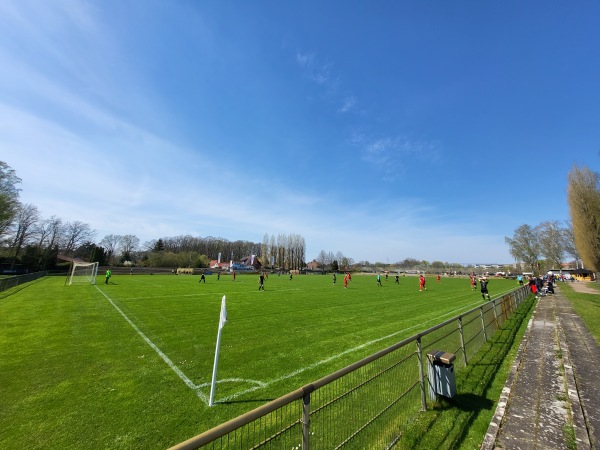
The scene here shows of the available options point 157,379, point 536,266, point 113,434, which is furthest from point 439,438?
point 536,266

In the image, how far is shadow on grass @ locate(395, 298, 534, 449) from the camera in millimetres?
3892

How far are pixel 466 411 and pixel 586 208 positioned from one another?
2301 cm

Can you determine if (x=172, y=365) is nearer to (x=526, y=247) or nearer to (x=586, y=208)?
(x=586, y=208)

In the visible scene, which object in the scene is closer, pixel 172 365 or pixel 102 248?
pixel 172 365

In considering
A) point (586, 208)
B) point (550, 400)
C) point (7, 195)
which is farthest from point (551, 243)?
point (7, 195)

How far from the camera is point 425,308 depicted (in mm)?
16891

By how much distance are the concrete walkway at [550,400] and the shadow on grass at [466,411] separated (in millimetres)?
190

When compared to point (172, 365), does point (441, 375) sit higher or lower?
higher

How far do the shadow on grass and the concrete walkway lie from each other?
0.19m

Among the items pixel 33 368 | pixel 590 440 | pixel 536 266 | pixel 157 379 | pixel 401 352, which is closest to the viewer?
pixel 590 440

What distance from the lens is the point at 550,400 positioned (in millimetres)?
4996

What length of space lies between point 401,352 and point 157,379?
5.22 m

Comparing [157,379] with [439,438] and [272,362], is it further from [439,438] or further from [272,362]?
[439,438]

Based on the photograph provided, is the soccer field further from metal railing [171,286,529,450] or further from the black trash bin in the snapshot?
the black trash bin
